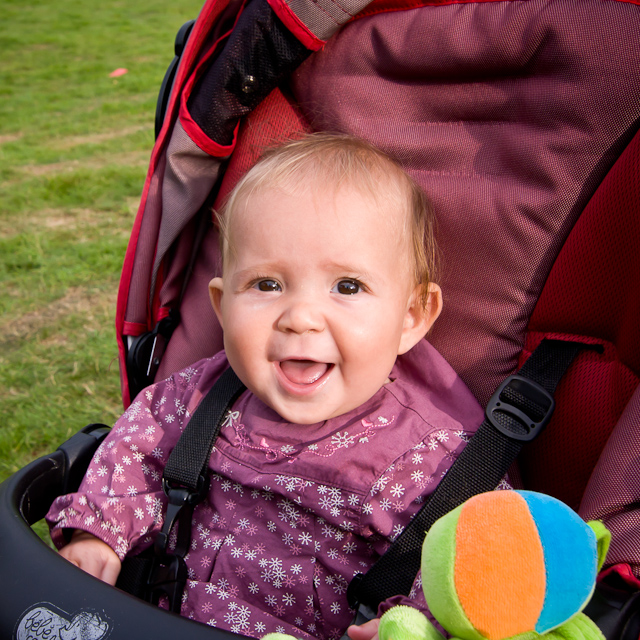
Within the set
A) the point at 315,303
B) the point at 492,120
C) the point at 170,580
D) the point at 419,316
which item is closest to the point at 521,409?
the point at 419,316

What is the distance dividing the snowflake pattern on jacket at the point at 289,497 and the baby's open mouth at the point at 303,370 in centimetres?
12

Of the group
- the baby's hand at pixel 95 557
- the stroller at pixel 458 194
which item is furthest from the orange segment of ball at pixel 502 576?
the baby's hand at pixel 95 557

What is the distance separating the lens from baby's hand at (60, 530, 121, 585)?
1081mm

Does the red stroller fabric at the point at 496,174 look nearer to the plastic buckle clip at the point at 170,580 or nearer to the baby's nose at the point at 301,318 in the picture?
the baby's nose at the point at 301,318

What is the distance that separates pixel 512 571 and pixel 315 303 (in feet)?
1.64

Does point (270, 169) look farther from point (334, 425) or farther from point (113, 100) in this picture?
point (113, 100)

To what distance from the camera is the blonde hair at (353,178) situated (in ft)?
3.56

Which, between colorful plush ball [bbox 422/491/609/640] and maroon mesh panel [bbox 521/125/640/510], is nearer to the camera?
colorful plush ball [bbox 422/491/609/640]

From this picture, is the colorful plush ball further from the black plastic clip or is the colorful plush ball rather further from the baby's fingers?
the black plastic clip

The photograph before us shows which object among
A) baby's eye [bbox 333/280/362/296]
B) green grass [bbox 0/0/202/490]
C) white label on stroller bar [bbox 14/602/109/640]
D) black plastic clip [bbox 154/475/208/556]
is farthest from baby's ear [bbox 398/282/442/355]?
green grass [bbox 0/0/202/490]

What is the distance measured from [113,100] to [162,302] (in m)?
6.08

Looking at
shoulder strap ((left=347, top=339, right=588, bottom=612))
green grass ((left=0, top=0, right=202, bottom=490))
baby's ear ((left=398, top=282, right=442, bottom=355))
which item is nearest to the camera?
shoulder strap ((left=347, top=339, right=588, bottom=612))

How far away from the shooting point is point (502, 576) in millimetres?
625

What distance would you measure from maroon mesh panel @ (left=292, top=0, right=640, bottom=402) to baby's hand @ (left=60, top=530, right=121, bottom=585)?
0.68 metres
